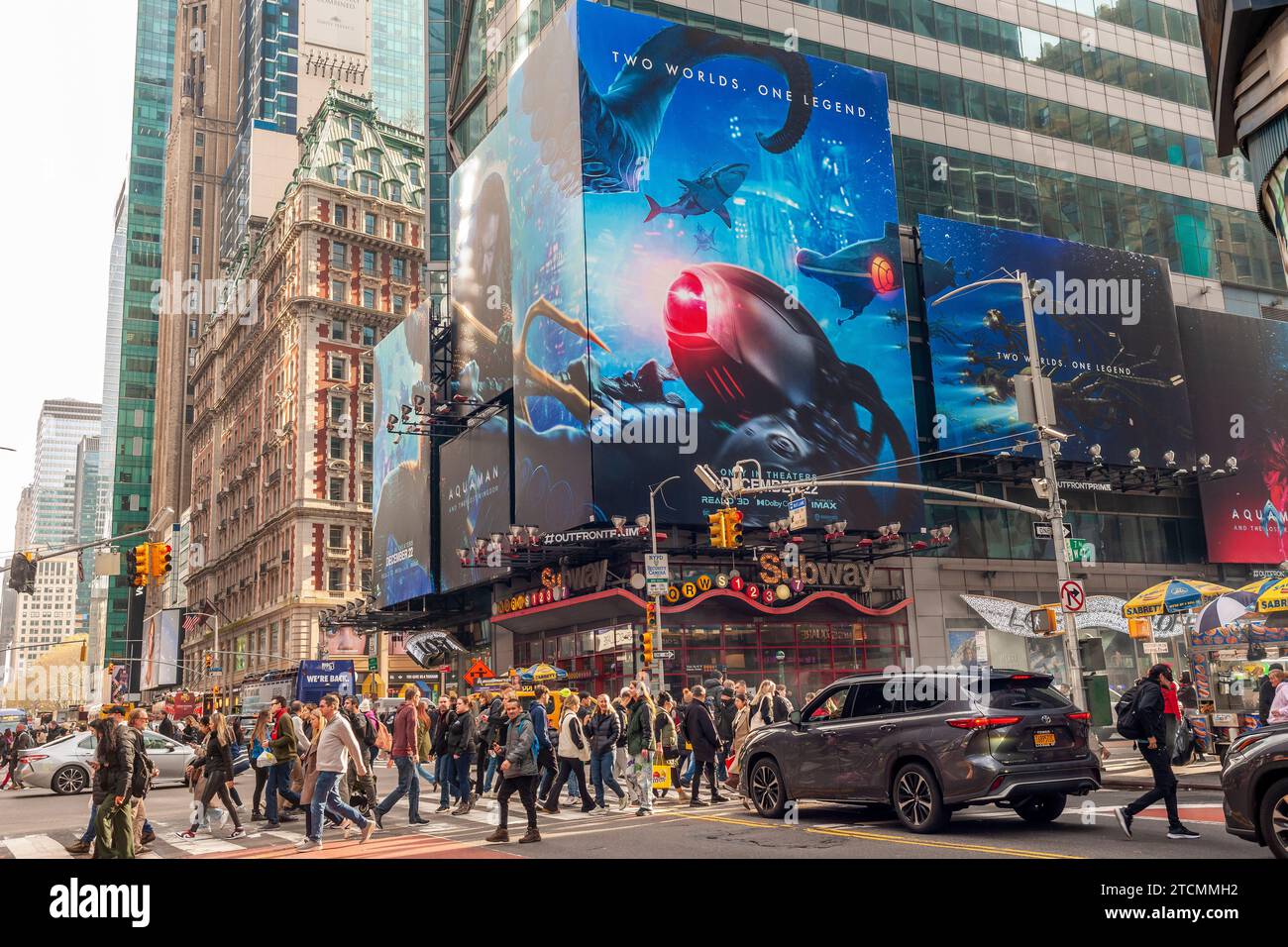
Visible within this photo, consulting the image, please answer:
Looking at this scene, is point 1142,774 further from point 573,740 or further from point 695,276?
point 695,276

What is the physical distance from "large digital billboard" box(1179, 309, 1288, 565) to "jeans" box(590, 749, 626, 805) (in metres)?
41.6

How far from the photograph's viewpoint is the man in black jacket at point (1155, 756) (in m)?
12.5

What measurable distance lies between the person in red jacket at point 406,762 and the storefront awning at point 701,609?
62.1 ft

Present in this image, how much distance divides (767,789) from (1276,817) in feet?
25.8

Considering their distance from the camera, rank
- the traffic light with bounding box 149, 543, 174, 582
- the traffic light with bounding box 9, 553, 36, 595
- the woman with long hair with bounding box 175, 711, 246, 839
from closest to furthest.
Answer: the woman with long hair with bounding box 175, 711, 246, 839
the traffic light with bounding box 9, 553, 36, 595
the traffic light with bounding box 149, 543, 174, 582

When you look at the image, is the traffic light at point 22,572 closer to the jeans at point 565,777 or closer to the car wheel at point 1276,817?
the jeans at point 565,777

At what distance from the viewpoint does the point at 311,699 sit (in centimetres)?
5056

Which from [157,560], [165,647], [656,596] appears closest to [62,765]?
[157,560]

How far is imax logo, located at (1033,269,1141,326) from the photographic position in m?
48.5

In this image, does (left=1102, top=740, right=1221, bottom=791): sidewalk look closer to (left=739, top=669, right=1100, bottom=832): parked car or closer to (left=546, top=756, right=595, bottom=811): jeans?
(left=739, top=669, right=1100, bottom=832): parked car

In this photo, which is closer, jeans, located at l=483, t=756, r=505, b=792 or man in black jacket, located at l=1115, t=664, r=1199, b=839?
man in black jacket, located at l=1115, t=664, r=1199, b=839
